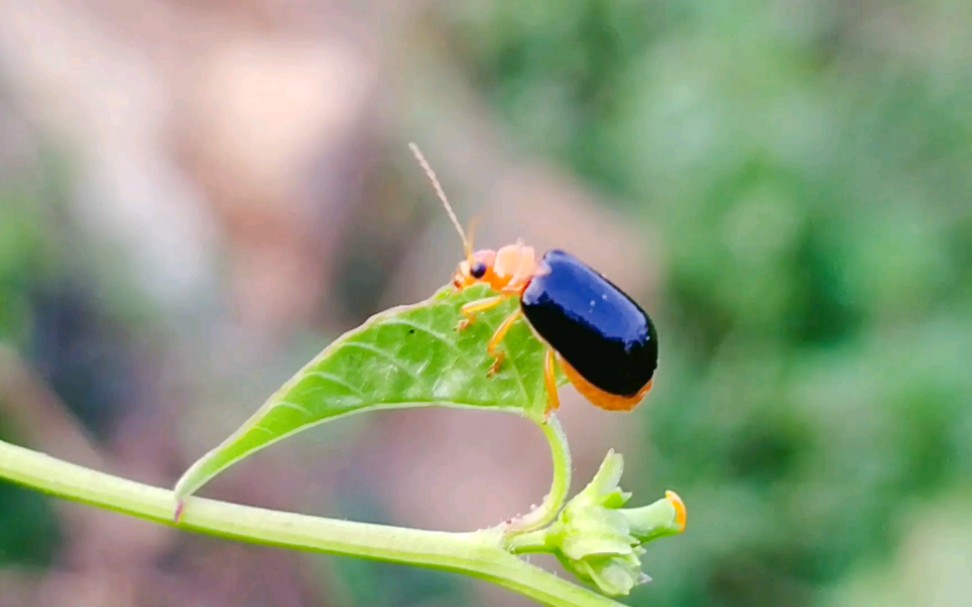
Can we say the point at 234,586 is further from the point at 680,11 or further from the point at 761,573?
the point at 680,11

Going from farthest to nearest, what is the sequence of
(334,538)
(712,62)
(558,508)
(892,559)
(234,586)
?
(712,62) → (234,586) → (892,559) → (558,508) → (334,538)

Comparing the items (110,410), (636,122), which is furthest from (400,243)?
(110,410)

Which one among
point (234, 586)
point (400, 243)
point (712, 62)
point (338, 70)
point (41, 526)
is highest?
point (712, 62)

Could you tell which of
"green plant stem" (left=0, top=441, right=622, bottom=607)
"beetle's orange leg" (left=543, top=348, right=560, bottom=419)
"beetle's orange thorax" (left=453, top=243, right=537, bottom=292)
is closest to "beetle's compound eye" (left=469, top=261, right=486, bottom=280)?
"beetle's orange thorax" (left=453, top=243, right=537, bottom=292)

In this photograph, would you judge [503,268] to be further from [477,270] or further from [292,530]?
[292,530]

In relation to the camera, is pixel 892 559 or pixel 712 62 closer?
pixel 892 559

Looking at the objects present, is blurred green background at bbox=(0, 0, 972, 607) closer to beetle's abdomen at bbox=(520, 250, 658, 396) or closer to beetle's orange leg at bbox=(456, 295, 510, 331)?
beetle's abdomen at bbox=(520, 250, 658, 396)
